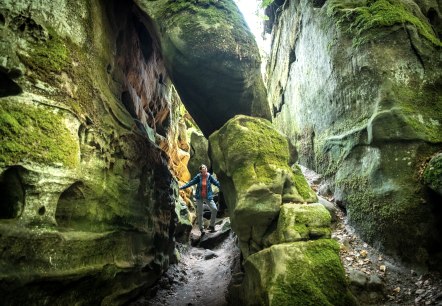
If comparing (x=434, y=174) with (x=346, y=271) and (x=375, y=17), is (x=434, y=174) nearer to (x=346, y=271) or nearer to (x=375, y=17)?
(x=346, y=271)

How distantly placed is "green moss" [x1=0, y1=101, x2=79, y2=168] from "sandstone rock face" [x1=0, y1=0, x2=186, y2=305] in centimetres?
2

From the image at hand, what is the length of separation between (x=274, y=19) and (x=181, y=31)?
41.0 ft

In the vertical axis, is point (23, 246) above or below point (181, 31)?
below

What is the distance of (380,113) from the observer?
618cm

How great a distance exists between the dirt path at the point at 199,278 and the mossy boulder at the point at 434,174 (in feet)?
16.7

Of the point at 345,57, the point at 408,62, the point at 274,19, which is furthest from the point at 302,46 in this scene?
the point at 274,19

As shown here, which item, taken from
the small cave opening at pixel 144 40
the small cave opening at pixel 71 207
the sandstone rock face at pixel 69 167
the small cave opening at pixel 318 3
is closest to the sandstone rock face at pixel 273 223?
the sandstone rock face at pixel 69 167

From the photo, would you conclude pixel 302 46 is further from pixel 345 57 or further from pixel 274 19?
pixel 274 19

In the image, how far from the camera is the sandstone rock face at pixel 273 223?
4535mm

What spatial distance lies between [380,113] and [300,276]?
4.10 metres

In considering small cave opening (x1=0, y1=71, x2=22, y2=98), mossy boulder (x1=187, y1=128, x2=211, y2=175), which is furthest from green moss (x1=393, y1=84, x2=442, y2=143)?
mossy boulder (x1=187, y1=128, x2=211, y2=175)

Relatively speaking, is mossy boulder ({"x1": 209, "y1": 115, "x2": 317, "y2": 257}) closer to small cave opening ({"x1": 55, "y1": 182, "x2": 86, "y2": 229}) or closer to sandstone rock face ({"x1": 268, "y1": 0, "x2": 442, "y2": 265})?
sandstone rock face ({"x1": 268, "y1": 0, "x2": 442, "y2": 265})

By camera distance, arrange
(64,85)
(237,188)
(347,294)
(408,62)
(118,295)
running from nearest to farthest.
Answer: (347,294)
(64,85)
(118,295)
(237,188)
(408,62)

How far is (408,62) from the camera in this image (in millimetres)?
6648
